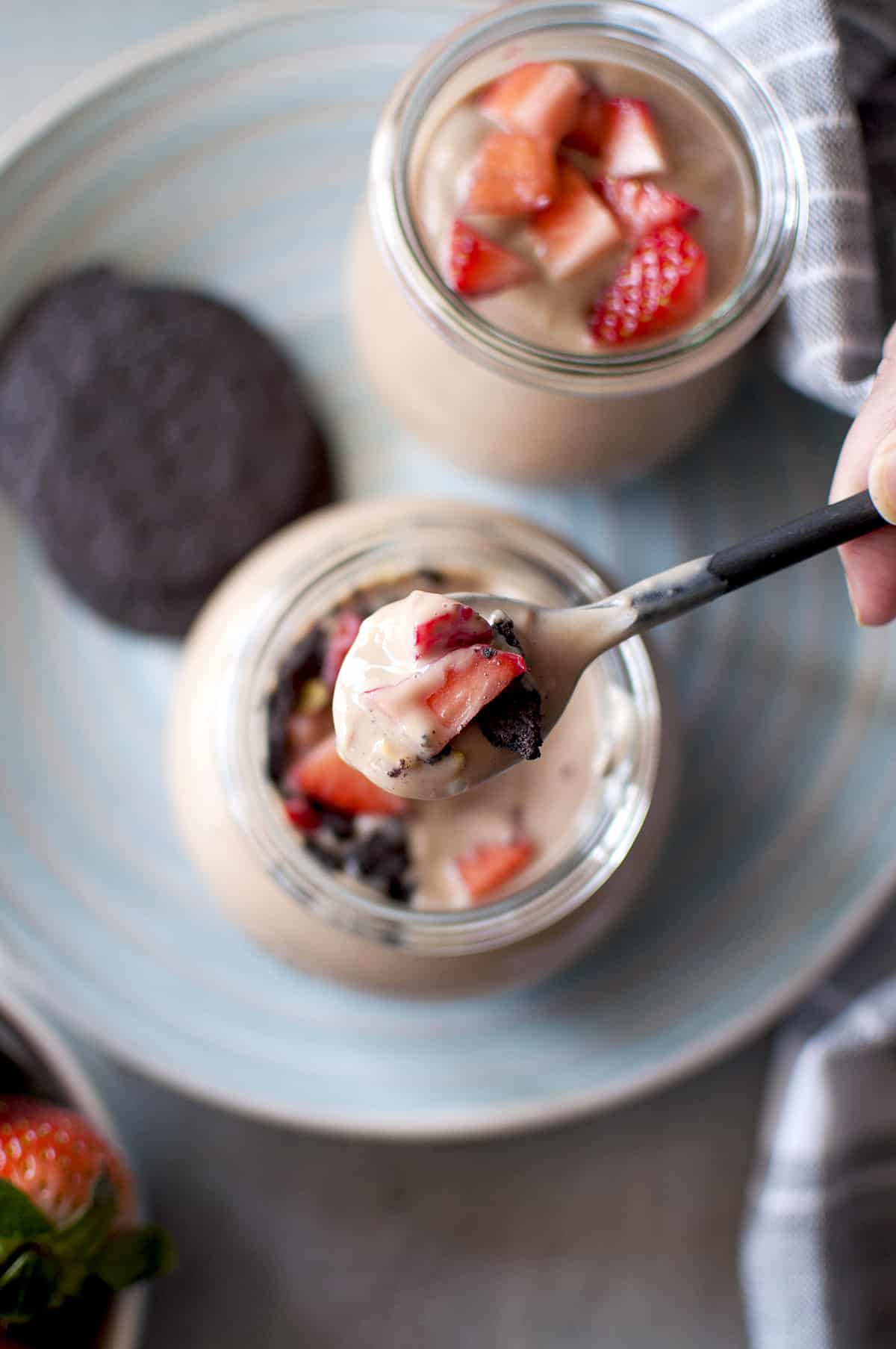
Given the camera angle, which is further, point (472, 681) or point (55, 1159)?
point (55, 1159)

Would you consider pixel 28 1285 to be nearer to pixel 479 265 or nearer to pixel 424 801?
pixel 424 801

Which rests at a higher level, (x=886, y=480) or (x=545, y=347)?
(x=545, y=347)

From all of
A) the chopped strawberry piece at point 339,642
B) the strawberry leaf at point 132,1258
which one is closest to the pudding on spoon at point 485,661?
the chopped strawberry piece at point 339,642

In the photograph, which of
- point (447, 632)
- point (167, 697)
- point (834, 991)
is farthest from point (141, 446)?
point (834, 991)

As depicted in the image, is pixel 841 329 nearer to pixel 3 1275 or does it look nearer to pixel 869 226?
pixel 869 226

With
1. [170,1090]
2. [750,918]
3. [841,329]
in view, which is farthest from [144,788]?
[841,329]

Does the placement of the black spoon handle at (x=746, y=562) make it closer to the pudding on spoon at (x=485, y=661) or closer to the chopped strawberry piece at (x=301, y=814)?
the pudding on spoon at (x=485, y=661)
